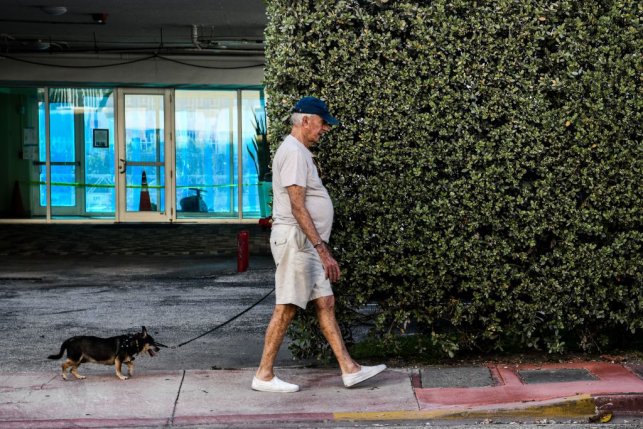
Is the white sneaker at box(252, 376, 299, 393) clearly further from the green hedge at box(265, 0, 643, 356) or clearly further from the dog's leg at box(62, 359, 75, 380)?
the dog's leg at box(62, 359, 75, 380)

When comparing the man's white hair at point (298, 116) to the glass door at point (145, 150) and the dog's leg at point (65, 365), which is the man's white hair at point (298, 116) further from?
the glass door at point (145, 150)

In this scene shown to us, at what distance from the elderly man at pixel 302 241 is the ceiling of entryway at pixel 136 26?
9.20m

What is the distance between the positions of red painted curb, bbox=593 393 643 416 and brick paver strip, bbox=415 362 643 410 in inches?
4.4

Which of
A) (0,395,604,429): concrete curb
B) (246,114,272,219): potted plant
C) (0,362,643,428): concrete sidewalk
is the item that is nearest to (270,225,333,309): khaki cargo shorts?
(0,362,643,428): concrete sidewalk

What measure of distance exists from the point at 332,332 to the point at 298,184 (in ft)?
3.48

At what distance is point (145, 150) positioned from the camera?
20094 millimetres

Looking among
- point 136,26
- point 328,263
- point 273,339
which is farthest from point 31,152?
point 328,263

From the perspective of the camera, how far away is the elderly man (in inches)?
217

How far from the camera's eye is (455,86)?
6.05 metres

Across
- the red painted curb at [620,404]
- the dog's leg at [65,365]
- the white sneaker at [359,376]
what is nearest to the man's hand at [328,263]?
the white sneaker at [359,376]

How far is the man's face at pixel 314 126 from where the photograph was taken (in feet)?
18.4

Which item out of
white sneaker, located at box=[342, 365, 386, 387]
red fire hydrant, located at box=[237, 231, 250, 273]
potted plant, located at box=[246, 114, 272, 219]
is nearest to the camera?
white sneaker, located at box=[342, 365, 386, 387]

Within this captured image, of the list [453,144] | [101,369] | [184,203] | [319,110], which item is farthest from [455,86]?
[184,203]

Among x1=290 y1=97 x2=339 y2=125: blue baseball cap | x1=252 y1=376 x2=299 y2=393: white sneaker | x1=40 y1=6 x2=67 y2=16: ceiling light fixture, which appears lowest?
x1=252 y1=376 x2=299 y2=393: white sneaker
